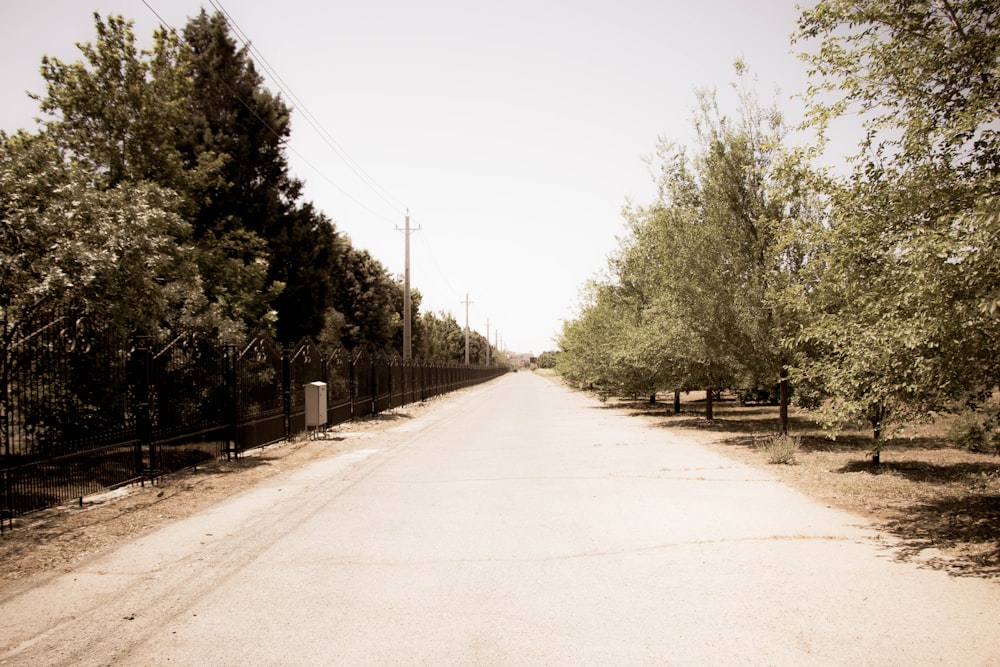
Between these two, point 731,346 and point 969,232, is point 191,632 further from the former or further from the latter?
point 731,346

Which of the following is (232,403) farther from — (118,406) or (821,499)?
(821,499)

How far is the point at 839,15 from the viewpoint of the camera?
7668mm

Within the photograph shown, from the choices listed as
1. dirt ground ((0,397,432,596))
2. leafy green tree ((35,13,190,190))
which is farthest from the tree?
leafy green tree ((35,13,190,190))

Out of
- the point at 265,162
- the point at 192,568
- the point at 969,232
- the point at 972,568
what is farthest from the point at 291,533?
the point at 265,162

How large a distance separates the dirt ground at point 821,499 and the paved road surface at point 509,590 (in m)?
0.52

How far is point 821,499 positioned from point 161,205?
1509cm

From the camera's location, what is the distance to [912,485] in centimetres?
1011

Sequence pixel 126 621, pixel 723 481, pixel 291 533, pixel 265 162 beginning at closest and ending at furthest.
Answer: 1. pixel 126 621
2. pixel 291 533
3. pixel 723 481
4. pixel 265 162

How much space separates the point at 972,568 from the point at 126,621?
6.89 m

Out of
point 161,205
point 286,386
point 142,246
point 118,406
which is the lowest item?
point 118,406

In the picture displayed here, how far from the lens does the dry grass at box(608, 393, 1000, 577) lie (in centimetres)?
655

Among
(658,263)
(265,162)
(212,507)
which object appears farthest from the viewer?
(265,162)

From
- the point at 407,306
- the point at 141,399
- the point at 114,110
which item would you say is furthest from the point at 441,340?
the point at 141,399

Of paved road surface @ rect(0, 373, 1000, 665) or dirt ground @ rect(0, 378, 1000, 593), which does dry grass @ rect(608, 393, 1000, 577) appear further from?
paved road surface @ rect(0, 373, 1000, 665)
